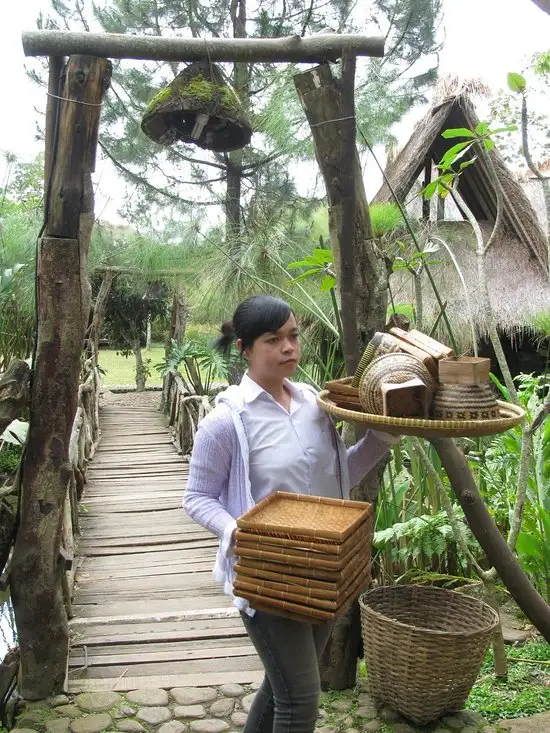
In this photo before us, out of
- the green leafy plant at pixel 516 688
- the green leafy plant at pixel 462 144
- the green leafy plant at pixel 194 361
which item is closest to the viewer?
the green leafy plant at pixel 462 144

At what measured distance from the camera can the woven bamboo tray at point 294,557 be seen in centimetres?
133

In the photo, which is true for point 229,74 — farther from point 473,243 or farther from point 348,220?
point 348,220

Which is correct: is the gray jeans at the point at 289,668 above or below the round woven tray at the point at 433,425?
below

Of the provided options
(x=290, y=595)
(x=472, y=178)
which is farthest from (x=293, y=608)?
(x=472, y=178)

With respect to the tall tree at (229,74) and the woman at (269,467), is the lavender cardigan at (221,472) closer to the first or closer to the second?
the woman at (269,467)

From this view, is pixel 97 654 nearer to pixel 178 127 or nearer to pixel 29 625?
pixel 29 625

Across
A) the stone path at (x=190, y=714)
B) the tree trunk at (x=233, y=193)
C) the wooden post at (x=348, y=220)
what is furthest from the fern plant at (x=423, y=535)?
the tree trunk at (x=233, y=193)

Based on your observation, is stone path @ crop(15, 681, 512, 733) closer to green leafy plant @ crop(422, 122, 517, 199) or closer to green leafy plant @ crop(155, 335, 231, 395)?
green leafy plant @ crop(422, 122, 517, 199)

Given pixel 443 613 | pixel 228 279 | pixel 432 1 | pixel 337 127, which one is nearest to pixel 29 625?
pixel 443 613

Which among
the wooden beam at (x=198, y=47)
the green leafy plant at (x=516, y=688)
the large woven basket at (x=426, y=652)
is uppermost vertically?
the wooden beam at (x=198, y=47)

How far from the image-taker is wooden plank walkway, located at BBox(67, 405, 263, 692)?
108 inches

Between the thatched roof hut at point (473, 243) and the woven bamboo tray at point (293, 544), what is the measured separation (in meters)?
5.72

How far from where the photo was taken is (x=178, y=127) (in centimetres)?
228

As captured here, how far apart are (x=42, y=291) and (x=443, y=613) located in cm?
171
